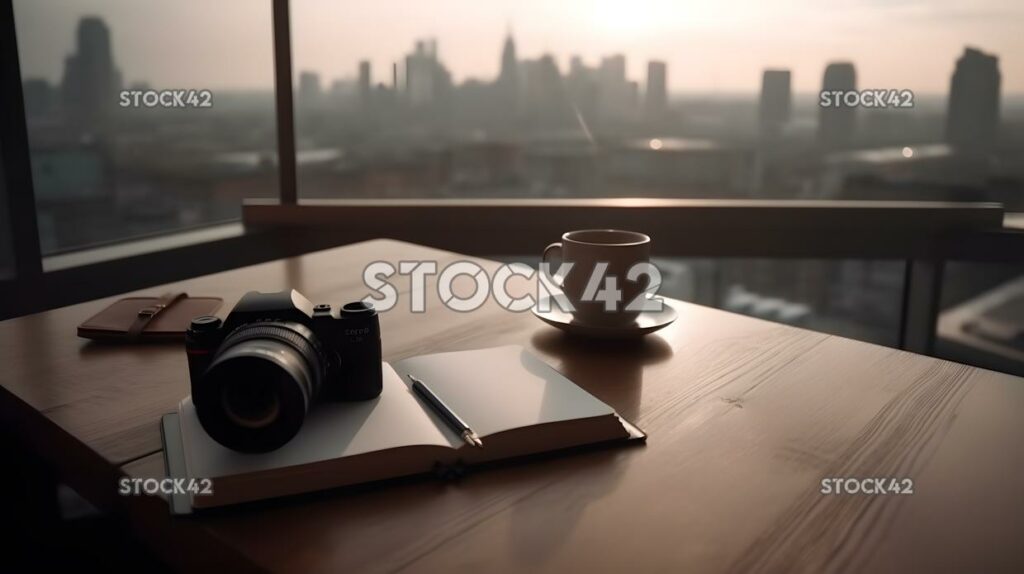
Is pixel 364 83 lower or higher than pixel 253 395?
higher

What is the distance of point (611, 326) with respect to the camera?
93 cm

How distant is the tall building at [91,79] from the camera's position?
A: 164 cm

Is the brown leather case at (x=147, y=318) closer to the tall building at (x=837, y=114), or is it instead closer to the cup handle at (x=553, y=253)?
the cup handle at (x=553, y=253)

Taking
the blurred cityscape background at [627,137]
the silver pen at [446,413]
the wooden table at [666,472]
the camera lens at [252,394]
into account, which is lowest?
the wooden table at [666,472]

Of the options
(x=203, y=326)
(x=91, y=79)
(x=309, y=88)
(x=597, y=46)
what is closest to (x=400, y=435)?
(x=203, y=326)

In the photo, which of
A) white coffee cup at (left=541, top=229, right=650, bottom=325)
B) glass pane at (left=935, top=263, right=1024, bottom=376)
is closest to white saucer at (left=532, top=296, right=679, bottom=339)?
white coffee cup at (left=541, top=229, right=650, bottom=325)

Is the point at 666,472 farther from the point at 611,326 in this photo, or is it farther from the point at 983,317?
the point at 983,317

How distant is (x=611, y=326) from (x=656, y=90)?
4.52ft

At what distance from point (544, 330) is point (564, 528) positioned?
48 centimetres

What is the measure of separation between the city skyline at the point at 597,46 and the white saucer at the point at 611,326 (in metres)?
1.30

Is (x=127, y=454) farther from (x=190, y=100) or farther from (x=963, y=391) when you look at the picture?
(x=190, y=100)

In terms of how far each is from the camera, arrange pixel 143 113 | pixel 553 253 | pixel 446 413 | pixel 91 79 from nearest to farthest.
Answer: pixel 446 413, pixel 553 253, pixel 91 79, pixel 143 113

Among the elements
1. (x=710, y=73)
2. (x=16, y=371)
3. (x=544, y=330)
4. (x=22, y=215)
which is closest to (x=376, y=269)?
(x=544, y=330)

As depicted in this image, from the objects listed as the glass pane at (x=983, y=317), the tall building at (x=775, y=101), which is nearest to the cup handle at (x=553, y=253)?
the tall building at (x=775, y=101)
